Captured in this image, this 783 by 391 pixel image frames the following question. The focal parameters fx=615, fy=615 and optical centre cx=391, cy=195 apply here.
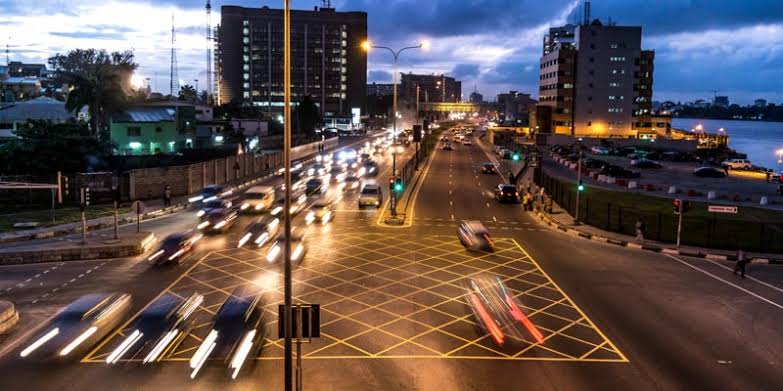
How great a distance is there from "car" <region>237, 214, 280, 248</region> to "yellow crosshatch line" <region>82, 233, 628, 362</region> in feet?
5.45

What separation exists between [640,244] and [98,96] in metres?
63.8

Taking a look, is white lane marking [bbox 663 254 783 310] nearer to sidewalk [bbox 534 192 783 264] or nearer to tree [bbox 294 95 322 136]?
sidewalk [bbox 534 192 783 264]

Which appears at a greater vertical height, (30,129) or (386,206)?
(30,129)

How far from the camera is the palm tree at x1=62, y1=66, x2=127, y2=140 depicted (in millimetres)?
71000

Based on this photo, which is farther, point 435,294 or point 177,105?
point 177,105

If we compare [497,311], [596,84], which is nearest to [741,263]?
[497,311]

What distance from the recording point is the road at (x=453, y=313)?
13172mm

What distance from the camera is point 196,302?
17906 mm

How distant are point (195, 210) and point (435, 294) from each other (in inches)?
914

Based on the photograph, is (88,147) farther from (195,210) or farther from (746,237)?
(746,237)

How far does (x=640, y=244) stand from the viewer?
1144 inches

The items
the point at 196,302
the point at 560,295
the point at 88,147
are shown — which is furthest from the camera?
the point at 88,147

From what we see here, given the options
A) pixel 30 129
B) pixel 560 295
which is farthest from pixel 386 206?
pixel 30 129

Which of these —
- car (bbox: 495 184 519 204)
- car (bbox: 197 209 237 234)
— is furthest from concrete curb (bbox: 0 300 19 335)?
car (bbox: 495 184 519 204)
